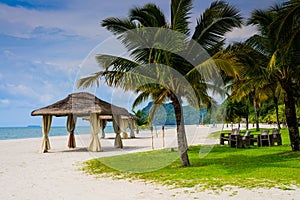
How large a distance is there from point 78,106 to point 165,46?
28.6ft

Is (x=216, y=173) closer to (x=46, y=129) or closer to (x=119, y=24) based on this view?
(x=119, y=24)

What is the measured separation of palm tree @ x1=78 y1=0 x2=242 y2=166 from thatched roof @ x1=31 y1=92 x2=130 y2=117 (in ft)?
21.8

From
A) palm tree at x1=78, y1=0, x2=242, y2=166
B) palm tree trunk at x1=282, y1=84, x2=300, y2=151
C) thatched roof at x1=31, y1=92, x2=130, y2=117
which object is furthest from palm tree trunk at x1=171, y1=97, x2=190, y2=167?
thatched roof at x1=31, y1=92, x2=130, y2=117

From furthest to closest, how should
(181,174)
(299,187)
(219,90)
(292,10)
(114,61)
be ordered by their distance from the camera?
(219,90) < (114,61) < (181,174) < (292,10) < (299,187)

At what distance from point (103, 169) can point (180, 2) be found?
18.5 ft

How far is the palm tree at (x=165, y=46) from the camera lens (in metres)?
8.87

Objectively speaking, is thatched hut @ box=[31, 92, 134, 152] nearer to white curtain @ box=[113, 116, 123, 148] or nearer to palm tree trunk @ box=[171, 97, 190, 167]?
white curtain @ box=[113, 116, 123, 148]

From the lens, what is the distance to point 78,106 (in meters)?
16.3

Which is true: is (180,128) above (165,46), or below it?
below

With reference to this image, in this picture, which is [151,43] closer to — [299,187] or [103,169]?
[103,169]

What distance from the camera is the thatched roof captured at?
16.0m

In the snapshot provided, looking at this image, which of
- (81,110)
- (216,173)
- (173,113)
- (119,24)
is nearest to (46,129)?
(81,110)

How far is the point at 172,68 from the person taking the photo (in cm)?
902

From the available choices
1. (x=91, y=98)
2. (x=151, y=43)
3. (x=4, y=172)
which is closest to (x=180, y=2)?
(x=151, y=43)
